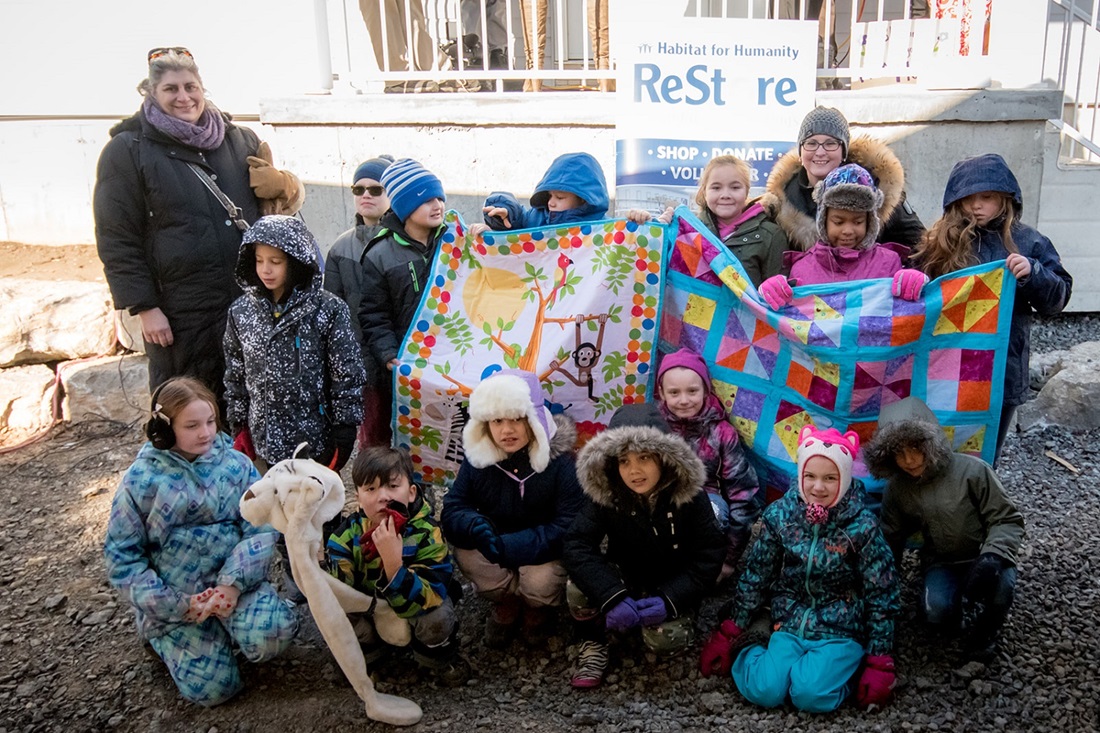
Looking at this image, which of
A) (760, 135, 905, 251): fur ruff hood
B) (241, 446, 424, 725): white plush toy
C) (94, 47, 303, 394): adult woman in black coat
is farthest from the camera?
(94, 47, 303, 394): adult woman in black coat

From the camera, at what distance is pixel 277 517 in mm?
2908

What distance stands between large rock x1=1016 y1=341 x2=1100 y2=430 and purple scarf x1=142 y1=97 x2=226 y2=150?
15.5 ft

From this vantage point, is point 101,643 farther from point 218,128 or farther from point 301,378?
point 218,128

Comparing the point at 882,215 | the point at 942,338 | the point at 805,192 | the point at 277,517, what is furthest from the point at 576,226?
the point at 277,517

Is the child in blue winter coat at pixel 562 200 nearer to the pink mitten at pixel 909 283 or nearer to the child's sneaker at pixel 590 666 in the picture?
the pink mitten at pixel 909 283

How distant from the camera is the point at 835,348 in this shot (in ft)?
11.6

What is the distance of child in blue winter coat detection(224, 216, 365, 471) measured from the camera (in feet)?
11.4

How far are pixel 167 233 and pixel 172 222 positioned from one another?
52 mm

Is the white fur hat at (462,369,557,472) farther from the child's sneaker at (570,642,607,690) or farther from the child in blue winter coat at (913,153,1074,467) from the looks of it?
the child in blue winter coat at (913,153,1074,467)

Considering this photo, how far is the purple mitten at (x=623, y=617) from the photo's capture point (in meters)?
3.10

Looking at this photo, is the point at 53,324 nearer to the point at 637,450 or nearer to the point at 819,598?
the point at 637,450

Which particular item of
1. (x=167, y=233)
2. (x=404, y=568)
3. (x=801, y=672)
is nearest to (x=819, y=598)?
(x=801, y=672)

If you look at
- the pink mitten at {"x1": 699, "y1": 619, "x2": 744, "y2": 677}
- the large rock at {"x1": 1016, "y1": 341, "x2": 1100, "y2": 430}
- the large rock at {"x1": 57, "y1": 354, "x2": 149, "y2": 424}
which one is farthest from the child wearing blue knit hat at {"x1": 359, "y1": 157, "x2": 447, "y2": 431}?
the large rock at {"x1": 1016, "y1": 341, "x2": 1100, "y2": 430}

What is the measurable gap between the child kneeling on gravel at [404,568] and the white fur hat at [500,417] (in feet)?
0.94
